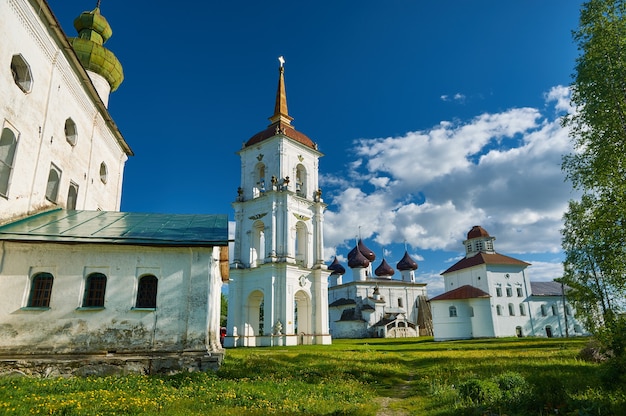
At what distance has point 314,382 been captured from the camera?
36.4 feet

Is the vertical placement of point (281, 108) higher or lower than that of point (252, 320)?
higher

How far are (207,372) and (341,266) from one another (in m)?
58.0

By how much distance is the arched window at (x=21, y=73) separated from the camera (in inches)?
480

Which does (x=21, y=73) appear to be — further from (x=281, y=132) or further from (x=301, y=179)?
(x=301, y=179)

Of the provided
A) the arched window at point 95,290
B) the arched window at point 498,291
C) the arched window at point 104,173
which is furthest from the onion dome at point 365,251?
the arched window at point 95,290

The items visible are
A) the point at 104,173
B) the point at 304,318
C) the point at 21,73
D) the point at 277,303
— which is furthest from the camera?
the point at 304,318

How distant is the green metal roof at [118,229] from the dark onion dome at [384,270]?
5813cm

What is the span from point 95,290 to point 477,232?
4820cm

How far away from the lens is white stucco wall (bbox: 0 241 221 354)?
10.8 meters

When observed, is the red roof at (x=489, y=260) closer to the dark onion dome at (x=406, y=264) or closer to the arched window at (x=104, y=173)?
the dark onion dome at (x=406, y=264)

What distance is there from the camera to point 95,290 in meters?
11.6

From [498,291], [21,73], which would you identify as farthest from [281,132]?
[498,291]

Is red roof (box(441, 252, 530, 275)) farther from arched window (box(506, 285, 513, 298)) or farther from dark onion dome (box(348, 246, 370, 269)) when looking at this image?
dark onion dome (box(348, 246, 370, 269))

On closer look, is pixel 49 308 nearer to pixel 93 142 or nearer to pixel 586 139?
pixel 93 142
